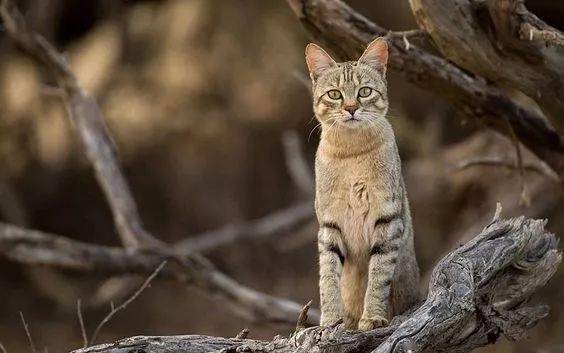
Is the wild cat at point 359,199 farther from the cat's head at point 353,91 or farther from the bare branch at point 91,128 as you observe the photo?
the bare branch at point 91,128

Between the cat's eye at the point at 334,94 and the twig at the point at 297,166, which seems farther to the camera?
the twig at the point at 297,166

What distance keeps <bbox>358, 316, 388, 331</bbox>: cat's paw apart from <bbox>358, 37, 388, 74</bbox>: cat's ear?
1196mm

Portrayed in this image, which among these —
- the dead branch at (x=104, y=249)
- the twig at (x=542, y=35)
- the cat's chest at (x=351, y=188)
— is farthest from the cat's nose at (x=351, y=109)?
the dead branch at (x=104, y=249)

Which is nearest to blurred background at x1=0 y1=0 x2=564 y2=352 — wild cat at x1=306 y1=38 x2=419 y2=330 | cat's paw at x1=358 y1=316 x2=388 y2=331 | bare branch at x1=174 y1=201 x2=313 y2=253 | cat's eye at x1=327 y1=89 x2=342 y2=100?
bare branch at x1=174 y1=201 x2=313 y2=253

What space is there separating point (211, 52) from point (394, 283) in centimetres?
631

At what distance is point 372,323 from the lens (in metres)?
4.62

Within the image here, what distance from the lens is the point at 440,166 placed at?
9438mm

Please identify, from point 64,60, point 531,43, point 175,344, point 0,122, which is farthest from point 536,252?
point 0,122

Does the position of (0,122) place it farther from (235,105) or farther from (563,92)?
(563,92)

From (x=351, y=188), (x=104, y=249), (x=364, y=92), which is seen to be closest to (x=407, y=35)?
(x=364, y=92)

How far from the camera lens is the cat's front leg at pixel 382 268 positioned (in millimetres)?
4719

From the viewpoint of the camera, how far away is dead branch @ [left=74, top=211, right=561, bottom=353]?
3.91 meters

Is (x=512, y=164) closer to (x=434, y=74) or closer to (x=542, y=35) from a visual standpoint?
(x=434, y=74)

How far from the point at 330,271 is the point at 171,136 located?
650cm
